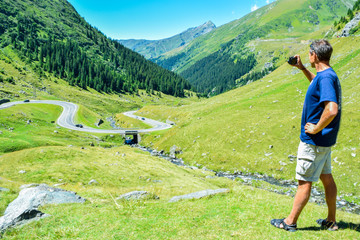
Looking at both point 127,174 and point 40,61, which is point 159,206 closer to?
point 127,174

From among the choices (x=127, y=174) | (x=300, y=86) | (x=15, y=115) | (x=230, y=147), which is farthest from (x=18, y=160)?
(x=300, y=86)

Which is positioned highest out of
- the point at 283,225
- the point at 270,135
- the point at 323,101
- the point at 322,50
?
the point at 322,50

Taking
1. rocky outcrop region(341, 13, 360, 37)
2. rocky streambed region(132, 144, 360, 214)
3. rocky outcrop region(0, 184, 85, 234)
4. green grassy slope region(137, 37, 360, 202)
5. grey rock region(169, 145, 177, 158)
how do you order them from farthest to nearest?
rocky outcrop region(341, 13, 360, 37) < grey rock region(169, 145, 177, 158) < green grassy slope region(137, 37, 360, 202) < rocky streambed region(132, 144, 360, 214) < rocky outcrop region(0, 184, 85, 234)

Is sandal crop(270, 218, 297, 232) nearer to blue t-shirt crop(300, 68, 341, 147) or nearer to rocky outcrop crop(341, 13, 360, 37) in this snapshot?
blue t-shirt crop(300, 68, 341, 147)

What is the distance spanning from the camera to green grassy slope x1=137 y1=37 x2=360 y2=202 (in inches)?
1189

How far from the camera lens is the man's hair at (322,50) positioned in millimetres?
6367

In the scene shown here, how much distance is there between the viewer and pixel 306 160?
658 centimetres

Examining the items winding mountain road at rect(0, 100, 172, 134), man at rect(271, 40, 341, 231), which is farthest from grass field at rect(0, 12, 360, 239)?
winding mountain road at rect(0, 100, 172, 134)

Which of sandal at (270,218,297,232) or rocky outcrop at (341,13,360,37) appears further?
rocky outcrop at (341,13,360,37)

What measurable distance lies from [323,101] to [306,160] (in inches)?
76.7

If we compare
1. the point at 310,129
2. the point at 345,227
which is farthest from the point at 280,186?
the point at 310,129

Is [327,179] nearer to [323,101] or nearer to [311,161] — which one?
[311,161]

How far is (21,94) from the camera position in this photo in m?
119

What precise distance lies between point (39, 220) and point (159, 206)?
17.2 ft
